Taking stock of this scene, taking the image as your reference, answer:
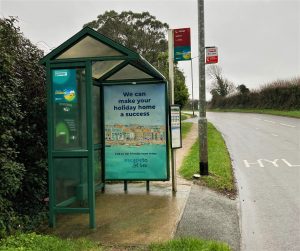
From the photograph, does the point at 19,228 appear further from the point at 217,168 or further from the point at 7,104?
the point at 217,168

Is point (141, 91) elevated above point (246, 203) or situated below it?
above

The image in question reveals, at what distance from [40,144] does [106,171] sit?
2025mm

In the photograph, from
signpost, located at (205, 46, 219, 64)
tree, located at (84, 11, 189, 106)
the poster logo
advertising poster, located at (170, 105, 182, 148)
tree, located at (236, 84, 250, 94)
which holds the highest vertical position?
tree, located at (84, 11, 189, 106)

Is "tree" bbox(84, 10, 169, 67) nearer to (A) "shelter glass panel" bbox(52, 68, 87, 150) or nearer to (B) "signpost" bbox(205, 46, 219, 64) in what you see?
(B) "signpost" bbox(205, 46, 219, 64)

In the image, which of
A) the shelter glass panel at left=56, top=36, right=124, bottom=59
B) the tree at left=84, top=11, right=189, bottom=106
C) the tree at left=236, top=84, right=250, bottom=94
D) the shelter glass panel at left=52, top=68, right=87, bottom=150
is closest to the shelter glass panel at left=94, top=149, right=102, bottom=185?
the shelter glass panel at left=52, top=68, right=87, bottom=150

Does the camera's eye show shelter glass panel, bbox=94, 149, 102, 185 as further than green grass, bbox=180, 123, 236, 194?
No

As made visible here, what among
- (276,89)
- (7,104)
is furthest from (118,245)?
(276,89)

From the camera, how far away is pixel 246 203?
8.02m

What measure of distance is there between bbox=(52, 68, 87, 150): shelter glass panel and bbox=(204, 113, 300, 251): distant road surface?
10.0ft

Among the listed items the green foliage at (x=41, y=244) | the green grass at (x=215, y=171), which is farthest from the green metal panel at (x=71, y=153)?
the green grass at (x=215, y=171)

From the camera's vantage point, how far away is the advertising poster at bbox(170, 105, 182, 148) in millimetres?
8367

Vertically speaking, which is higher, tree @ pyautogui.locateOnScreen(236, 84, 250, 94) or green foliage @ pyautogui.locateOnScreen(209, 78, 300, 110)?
tree @ pyautogui.locateOnScreen(236, 84, 250, 94)

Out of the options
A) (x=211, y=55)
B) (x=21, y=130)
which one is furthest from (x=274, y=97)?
(x=21, y=130)

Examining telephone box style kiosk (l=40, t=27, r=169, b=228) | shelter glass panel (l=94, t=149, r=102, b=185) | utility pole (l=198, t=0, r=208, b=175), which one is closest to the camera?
telephone box style kiosk (l=40, t=27, r=169, b=228)
